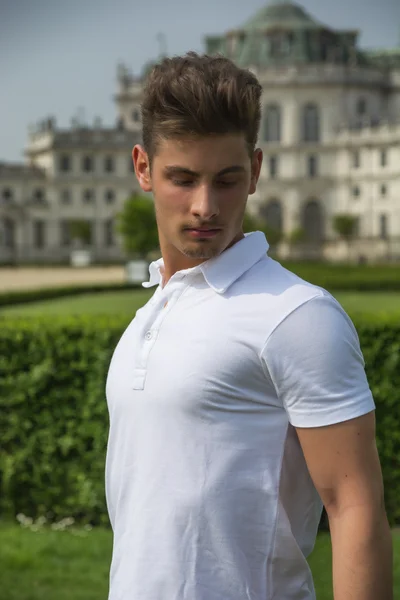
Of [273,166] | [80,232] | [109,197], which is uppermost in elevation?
[273,166]

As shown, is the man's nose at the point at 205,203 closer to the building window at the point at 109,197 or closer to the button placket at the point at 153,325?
the button placket at the point at 153,325

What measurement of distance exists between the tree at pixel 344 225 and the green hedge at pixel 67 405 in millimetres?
53391

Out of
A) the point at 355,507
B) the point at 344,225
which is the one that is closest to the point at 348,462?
the point at 355,507

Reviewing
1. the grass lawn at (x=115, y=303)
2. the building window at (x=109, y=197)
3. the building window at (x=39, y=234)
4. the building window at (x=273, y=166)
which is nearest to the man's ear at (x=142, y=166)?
the grass lawn at (x=115, y=303)

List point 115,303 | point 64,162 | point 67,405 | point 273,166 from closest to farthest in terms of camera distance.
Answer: point 67,405 → point 115,303 → point 64,162 → point 273,166

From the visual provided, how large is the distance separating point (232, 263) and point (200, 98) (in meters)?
0.27

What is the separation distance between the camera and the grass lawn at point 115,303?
1719 centimetres

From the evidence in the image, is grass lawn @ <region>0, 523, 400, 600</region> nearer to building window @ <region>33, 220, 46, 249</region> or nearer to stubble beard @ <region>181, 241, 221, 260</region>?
stubble beard @ <region>181, 241, 221, 260</region>

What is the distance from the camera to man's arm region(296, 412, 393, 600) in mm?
1373

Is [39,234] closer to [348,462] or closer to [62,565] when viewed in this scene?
[62,565]

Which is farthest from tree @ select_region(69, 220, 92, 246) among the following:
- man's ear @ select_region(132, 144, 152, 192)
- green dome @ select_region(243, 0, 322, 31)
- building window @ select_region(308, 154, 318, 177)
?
man's ear @ select_region(132, 144, 152, 192)

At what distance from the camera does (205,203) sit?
154cm

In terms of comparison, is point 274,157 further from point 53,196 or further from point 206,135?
point 206,135

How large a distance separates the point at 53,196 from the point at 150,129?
65.6 meters
